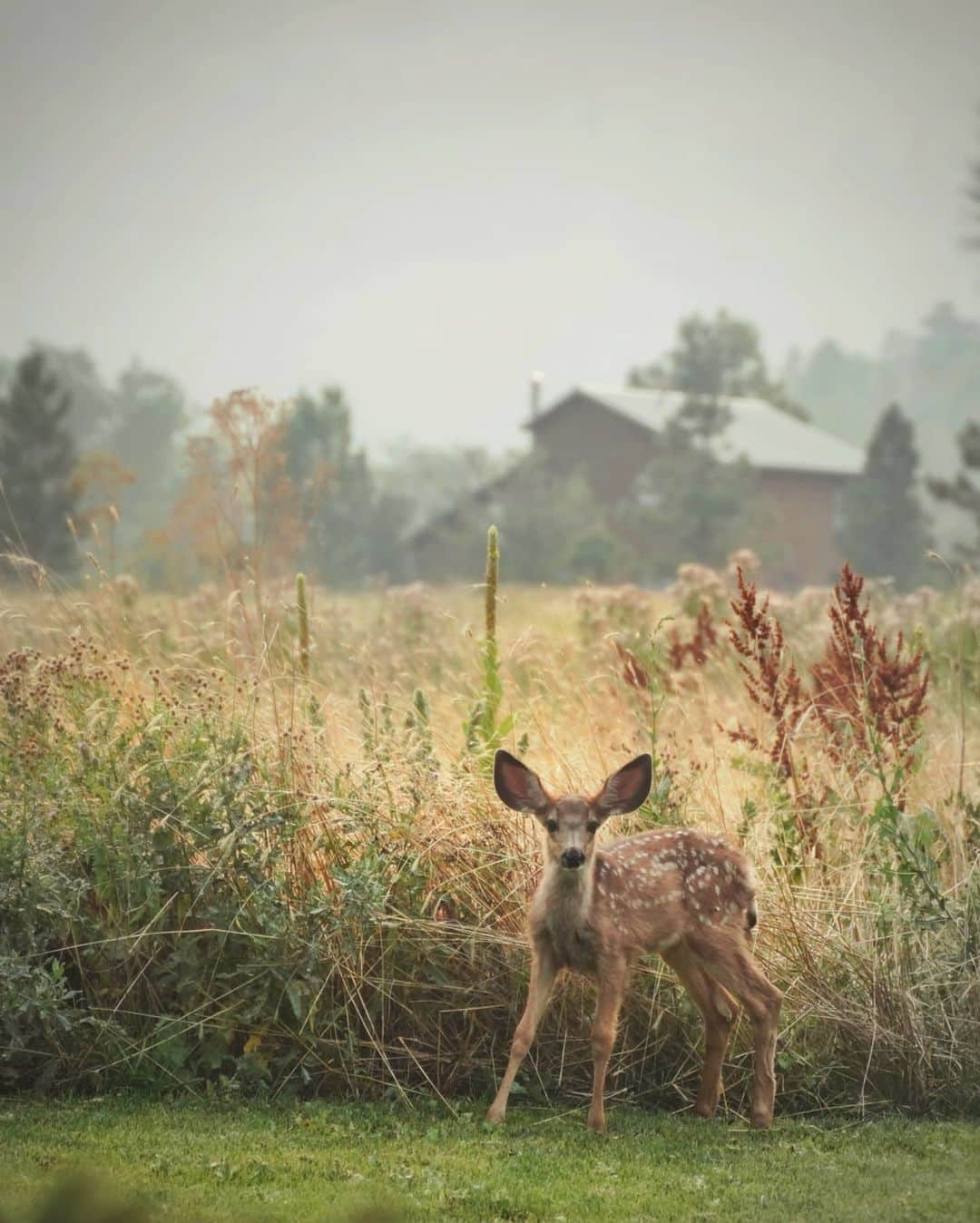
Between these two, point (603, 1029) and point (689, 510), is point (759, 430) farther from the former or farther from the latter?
point (603, 1029)

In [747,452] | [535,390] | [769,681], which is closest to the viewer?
[769,681]

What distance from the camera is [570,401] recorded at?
53.9m

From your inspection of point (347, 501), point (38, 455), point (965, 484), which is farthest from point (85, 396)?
point (965, 484)

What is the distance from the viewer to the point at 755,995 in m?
5.51

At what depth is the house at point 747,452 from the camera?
50.1 metres

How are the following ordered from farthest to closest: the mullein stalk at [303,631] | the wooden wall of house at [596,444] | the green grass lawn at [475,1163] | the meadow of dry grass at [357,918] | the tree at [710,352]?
the wooden wall of house at [596,444] < the tree at [710,352] < the mullein stalk at [303,631] < the meadow of dry grass at [357,918] < the green grass lawn at [475,1163]

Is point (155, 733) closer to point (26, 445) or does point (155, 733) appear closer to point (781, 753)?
point (781, 753)

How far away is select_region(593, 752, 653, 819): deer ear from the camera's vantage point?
5.43 meters

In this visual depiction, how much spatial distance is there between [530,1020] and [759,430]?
49.2m

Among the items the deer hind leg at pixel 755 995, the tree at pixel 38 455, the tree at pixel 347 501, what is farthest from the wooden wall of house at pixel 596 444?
the deer hind leg at pixel 755 995

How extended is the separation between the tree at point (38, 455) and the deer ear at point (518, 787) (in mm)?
37720

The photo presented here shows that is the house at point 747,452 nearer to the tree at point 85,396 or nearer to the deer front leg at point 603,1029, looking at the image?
the deer front leg at point 603,1029

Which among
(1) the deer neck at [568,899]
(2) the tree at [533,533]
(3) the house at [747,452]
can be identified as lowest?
(1) the deer neck at [568,899]

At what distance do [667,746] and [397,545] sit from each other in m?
42.0
